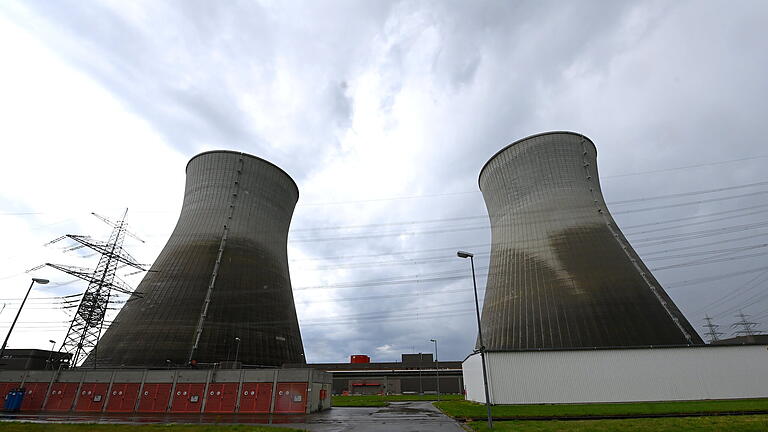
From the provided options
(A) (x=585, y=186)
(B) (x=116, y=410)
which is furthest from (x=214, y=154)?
(A) (x=585, y=186)

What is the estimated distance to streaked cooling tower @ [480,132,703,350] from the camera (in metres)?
26.6

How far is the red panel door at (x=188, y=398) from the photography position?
77.3 feet

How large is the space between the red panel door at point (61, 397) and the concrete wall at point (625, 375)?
95.0ft

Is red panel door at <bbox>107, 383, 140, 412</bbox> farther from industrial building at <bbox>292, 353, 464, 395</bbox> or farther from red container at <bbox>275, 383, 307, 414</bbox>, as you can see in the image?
industrial building at <bbox>292, 353, 464, 395</bbox>

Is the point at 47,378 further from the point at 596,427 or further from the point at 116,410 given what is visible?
the point at 596,427

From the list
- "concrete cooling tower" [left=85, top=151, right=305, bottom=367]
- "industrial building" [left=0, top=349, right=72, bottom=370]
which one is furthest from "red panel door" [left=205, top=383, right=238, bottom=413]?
"industrial building" [left=0, top=349, right=72, bottom=370]

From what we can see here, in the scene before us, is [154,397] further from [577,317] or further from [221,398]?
[577,317]

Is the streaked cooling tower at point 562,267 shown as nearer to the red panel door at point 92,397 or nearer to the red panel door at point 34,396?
the red panel door at point 92,397

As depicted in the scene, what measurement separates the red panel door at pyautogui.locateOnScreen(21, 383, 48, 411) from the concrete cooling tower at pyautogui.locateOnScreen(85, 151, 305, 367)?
3111mm

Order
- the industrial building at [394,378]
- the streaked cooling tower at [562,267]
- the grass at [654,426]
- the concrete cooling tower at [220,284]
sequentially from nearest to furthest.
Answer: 1. the grass at [654,426]
2. the streaked cooling tower at [562,267]
3. the concrete cooling tower at [220,284]
4. the industrial building at [394,378]

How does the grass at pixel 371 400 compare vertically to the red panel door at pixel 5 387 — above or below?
below

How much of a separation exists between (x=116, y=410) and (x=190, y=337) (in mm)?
5910

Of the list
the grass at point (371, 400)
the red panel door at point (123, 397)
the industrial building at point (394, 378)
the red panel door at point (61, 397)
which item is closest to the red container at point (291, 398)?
the grass at point (371, 400)

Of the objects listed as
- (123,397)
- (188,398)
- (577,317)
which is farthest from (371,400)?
(577,317)
